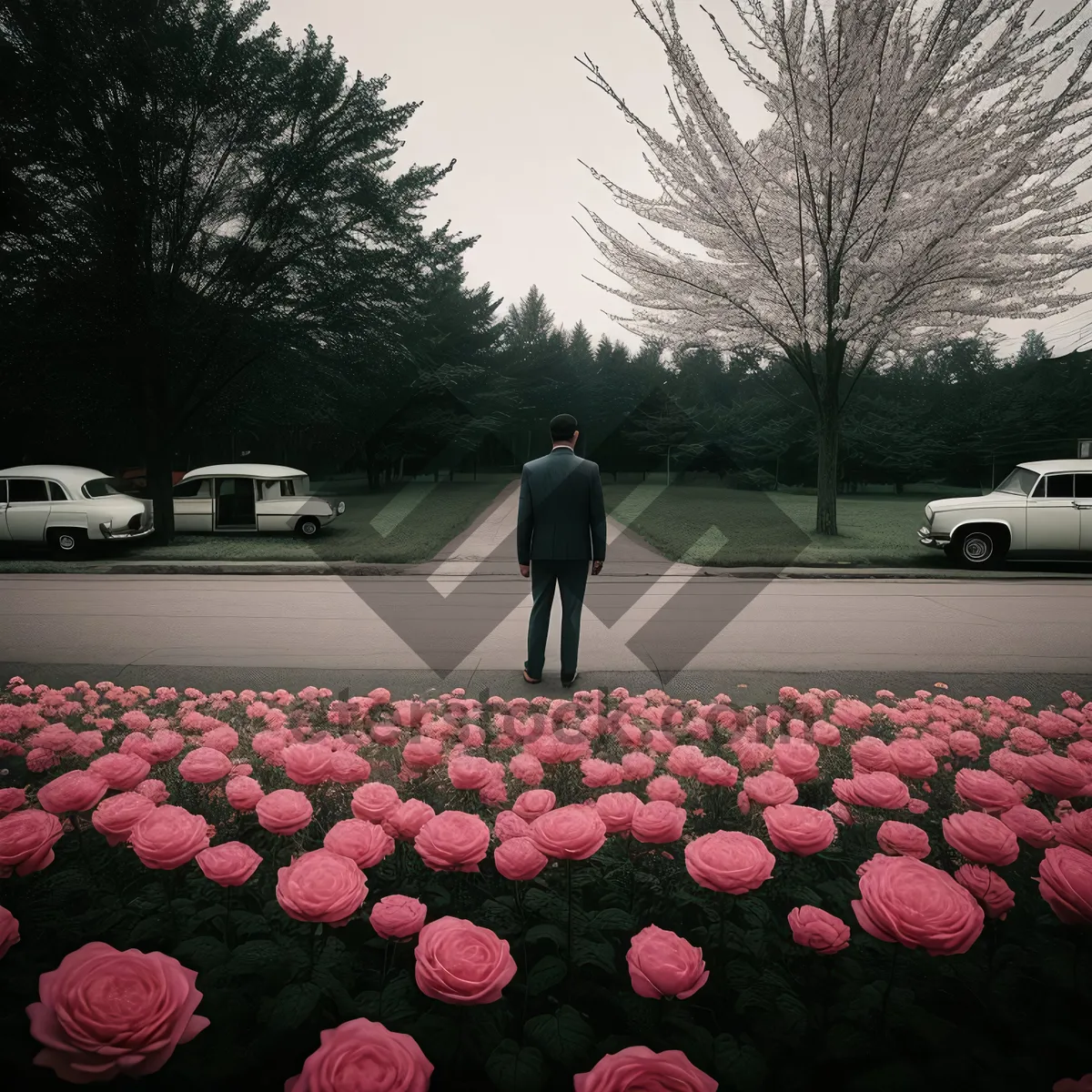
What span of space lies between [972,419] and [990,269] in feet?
89.3

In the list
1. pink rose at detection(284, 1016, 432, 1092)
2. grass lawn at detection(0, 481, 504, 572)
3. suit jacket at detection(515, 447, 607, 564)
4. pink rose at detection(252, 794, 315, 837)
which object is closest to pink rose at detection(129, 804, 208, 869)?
pink rose at detection(252, 794, 315, 837)

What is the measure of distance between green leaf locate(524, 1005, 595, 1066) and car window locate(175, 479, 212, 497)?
52.2 feet

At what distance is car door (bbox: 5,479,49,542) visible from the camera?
17.0 ft

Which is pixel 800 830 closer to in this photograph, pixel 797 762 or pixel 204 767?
pixel 797 762

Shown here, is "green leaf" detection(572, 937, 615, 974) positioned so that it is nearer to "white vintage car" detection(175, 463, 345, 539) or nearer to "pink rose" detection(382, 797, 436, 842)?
"pink rose" detection(382, 797, 436, 842)

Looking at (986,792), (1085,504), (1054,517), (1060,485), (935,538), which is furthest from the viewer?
(935,538)

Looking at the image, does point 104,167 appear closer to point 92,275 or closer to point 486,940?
point 92,275

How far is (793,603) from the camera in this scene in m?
7.99

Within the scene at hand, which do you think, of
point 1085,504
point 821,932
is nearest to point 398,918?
point 821,932

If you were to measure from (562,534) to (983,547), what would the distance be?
33.9 ft

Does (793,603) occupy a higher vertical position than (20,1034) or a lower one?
lower

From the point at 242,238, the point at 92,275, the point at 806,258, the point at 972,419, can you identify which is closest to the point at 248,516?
the point at 242,238

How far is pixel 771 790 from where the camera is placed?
149cm

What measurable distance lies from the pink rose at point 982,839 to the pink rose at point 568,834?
657mm
